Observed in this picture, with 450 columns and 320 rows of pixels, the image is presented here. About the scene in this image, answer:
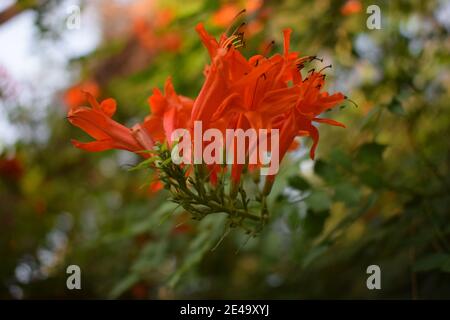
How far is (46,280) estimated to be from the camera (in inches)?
132

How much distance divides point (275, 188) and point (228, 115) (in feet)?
2.08

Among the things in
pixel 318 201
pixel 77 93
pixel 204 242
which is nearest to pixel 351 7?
pixel 318 201

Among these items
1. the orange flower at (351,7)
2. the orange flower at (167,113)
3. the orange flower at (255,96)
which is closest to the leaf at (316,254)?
the orange flower at (255,96)

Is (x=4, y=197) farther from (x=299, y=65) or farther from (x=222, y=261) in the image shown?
(x=299, y=65)

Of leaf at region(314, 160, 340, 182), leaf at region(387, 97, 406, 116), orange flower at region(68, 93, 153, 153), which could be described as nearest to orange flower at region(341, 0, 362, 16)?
leaf at region(387, 97, 406, 116)

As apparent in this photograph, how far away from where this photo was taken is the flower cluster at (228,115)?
1.47 metres

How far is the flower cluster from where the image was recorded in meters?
1.47

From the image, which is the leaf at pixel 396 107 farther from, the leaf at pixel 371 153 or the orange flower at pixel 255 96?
the orange flower at pixel 255 96

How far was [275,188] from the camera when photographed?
2.08 meters

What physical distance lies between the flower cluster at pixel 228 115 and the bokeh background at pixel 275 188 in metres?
0.12

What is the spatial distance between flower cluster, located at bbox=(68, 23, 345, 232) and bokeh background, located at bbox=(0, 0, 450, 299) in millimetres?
117

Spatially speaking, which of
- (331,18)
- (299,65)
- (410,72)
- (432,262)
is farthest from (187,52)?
(432,262)
